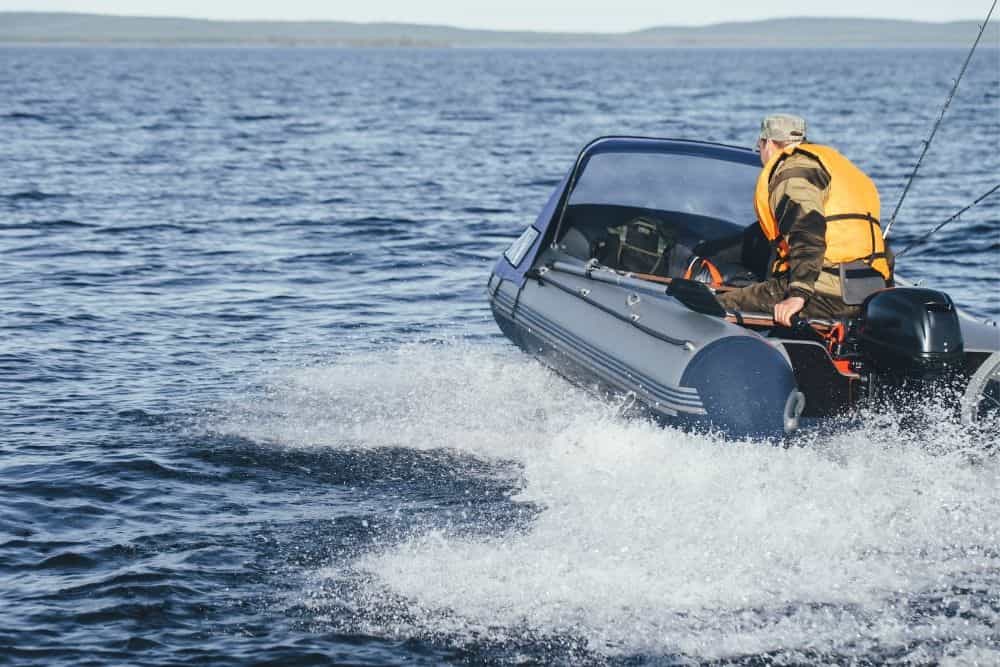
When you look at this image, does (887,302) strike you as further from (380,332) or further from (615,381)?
(380,332)

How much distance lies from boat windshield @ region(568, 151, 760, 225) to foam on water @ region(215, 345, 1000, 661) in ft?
6.29

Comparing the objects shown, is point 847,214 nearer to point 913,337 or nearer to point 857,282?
point 857,282

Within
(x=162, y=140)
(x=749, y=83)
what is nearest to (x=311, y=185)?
(x=162, y=140)

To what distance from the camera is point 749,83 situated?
70.1m

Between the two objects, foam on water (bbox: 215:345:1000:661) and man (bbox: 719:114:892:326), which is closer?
foam on water (bbox: 215:345:1000:661)

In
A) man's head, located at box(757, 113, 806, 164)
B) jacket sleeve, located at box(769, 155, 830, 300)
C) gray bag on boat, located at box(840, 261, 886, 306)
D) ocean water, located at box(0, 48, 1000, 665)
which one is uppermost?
man's head, located at box(757, 113, 806, 164)

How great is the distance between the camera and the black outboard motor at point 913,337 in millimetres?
6188

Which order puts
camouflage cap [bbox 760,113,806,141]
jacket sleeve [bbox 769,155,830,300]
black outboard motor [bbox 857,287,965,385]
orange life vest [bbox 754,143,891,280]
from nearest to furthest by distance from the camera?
black outboard motor [bbox 857,287,965,385]
jacket sleeve [bbox 769,155,830,300]
orange life vest [bbox 754,143,891,280]
camouflage cap [bbox 760,113,806,141]

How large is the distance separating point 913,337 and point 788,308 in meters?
0.75

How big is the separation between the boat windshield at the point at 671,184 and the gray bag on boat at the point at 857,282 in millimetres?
1903

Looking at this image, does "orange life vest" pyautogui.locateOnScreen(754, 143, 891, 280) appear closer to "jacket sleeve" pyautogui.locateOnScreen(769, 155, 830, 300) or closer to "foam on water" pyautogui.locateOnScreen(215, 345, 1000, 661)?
"jacket sleeve" pyautogui.locateOnScreen(769, 155, 830, 300)

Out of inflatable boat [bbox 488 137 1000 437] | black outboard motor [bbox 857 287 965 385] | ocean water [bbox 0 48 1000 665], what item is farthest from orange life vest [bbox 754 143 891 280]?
ocean water [bbox 0 48 1000 665]

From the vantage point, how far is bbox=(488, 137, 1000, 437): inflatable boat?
639cm

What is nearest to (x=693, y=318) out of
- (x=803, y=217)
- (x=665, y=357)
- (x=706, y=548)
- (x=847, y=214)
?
(x=665, y=357)
